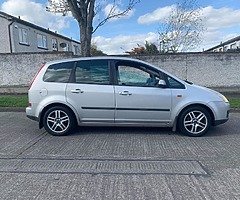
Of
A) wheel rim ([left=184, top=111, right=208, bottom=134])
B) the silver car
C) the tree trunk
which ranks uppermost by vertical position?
the tree trunk

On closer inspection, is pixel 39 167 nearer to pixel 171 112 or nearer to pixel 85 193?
pixel 85 193

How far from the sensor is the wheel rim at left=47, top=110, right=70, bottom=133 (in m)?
6.03

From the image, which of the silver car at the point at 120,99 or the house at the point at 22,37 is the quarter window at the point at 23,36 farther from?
the silver car at the point at 120,99

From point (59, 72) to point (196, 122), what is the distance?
322cm

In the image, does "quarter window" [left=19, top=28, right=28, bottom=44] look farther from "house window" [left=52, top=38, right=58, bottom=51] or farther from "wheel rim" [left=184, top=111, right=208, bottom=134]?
"wheel rim" [left=184, top=111, right=208, bottom=134]

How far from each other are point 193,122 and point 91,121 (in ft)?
7.30

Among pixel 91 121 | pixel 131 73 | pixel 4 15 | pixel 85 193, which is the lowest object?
pixel 85 193

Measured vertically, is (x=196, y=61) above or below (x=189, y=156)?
above

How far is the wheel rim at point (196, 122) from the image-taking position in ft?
19.4

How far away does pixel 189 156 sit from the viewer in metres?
4.67

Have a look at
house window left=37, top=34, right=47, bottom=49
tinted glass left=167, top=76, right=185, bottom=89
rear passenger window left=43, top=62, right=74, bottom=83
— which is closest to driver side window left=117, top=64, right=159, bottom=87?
tinted glass left=167, top=76, right=185, bottom=89

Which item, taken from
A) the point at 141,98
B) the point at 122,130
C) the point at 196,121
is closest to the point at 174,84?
the point at 141,98

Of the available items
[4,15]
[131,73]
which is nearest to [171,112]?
[131,73]

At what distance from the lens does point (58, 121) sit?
604 centimetres
